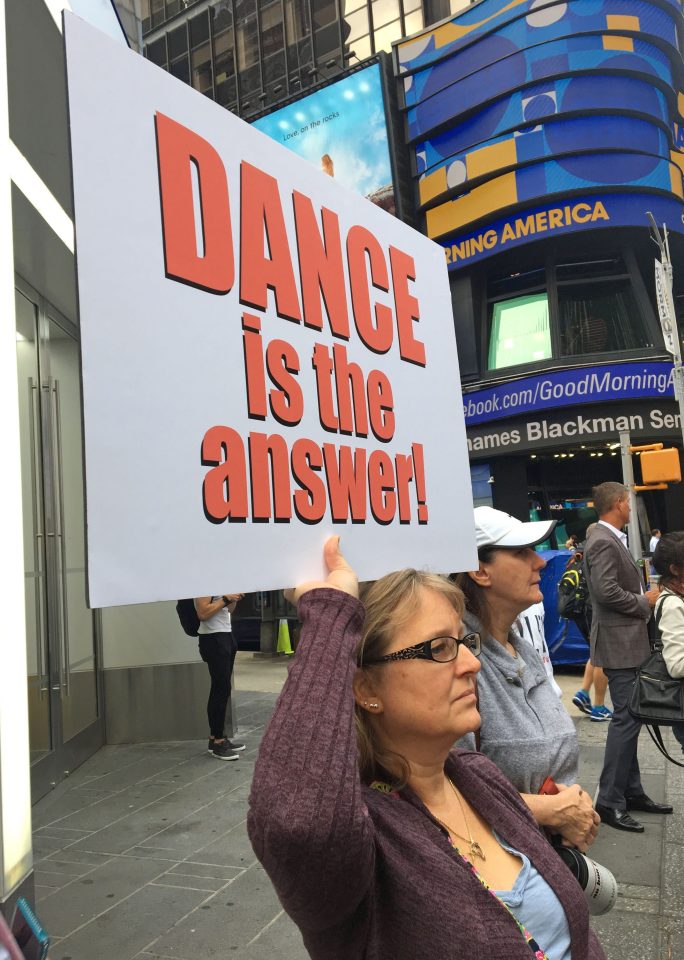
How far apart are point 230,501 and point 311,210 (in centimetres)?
72

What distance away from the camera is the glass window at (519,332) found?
18.5m

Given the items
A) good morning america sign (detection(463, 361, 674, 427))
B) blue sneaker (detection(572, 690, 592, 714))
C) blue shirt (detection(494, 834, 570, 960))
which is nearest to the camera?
blue shirt (detection(494, 834, 570, 960))

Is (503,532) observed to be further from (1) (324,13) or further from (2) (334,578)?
(1) (324,13)

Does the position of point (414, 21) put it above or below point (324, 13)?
below

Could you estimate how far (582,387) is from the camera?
1714 cm

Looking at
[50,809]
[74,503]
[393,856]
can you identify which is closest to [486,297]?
[74,503]

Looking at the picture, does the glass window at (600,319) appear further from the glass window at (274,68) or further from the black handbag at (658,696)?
the black handbag at (658,696)

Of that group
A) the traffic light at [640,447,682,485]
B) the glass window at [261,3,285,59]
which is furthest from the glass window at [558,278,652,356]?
the glass window at [261,3,285,59]

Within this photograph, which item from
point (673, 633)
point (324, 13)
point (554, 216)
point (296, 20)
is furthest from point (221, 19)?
point (673, 633)

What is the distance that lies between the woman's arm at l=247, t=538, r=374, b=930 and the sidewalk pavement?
2535 millimetres

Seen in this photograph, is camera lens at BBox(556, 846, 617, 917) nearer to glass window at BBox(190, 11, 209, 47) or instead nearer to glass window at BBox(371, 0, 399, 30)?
glass window at BBox(371, 0, 399, 30)

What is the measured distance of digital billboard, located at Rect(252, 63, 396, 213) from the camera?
65.3 ft

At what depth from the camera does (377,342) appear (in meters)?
1.84

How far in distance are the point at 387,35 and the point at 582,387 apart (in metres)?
13.1
